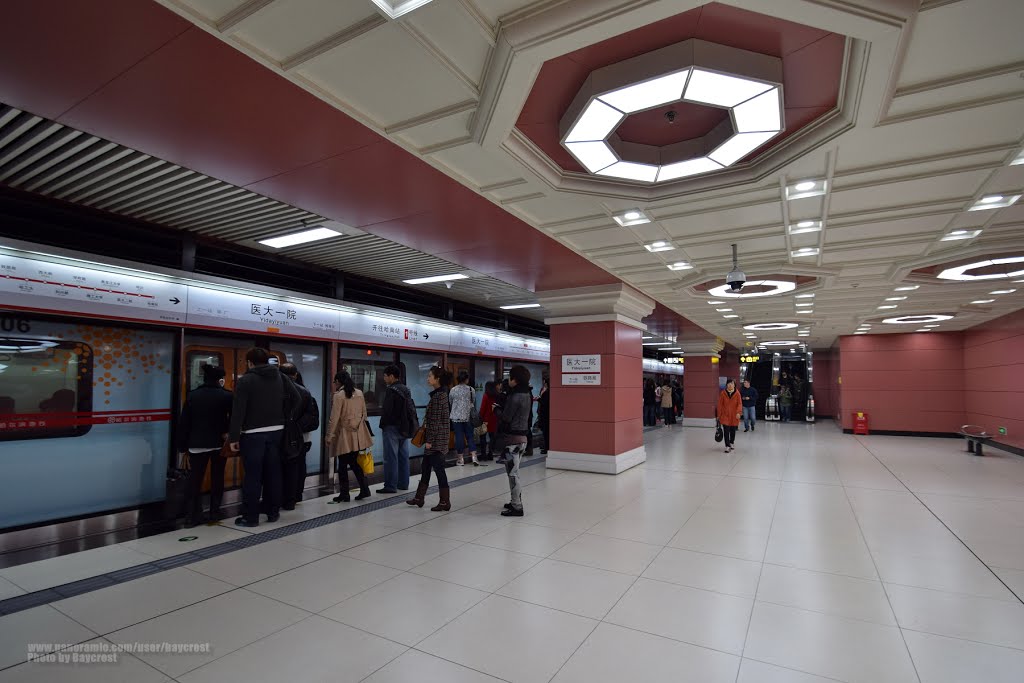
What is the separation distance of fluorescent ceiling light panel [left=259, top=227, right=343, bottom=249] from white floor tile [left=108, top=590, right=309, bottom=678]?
385 centimetres

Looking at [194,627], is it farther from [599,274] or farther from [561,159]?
[599,274]

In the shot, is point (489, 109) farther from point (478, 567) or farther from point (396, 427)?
point (396, 427)

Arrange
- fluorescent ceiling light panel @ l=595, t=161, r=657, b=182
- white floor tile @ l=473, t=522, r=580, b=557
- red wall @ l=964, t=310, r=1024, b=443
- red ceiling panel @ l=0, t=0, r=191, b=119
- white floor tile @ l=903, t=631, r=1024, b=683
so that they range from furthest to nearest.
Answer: red wall @ l=964, t=310, r=1024, b=443
white floor tile @ l=473, t=522, r=580, b=557
fluorescent ceiling light panel @ l=595, t=161, r=657, b=182
white floor tile @ l=903, t=631, r=1024, b=683
red ceiling panel @ l=0, t=0, r=191, b=119

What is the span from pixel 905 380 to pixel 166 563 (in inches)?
732

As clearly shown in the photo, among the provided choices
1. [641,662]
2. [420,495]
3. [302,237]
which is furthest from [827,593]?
[302,237]

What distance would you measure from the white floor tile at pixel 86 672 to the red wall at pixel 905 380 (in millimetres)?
18204

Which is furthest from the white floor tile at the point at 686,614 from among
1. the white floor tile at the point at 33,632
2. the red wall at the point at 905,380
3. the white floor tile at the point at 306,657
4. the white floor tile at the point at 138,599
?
the red wall at the point at 905,380

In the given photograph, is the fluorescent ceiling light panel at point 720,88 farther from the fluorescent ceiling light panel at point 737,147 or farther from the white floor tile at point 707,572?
the white floor tile at point 707,572

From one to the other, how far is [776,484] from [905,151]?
507cm

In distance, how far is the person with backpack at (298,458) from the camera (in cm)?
533

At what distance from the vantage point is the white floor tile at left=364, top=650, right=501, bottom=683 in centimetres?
233

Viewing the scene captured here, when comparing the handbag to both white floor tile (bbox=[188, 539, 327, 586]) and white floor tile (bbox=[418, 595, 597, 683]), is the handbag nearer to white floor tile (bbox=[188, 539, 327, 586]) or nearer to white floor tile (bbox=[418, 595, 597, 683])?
white floor tile (bbox=[188, 539, 327, 586])

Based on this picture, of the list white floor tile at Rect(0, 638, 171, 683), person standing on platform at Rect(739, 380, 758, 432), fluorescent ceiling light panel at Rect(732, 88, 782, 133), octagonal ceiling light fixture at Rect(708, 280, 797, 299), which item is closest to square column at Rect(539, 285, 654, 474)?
octagonal ceiling light fixture at Rect(708, 280, 797, 299)

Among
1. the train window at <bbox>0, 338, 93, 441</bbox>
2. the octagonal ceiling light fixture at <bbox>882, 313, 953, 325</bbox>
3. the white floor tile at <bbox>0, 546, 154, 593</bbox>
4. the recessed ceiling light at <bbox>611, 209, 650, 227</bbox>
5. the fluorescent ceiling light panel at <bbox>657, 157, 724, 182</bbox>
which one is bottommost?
the white floor tile at <bbox>0, 546, 154, 593</bbox>
